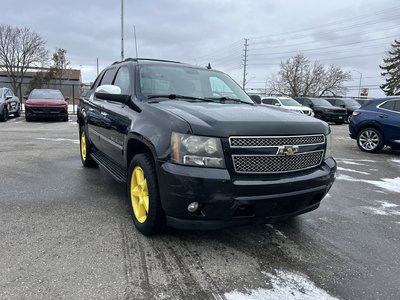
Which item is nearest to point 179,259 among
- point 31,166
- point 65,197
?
point 65,197

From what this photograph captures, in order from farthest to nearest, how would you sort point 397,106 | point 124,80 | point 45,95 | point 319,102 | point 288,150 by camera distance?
point 319,102, point 45,95, point 397,106, point 124,80, point 288,150

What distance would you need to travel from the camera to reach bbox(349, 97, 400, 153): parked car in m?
9.63

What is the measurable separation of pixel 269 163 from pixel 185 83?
186 centimetres

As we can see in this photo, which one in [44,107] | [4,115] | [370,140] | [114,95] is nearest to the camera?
[114,95]

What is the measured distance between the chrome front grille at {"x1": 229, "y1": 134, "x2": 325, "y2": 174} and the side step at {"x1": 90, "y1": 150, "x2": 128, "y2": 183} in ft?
5.22

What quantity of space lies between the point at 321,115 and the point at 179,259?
69.9ft

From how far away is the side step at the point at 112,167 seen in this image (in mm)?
4242

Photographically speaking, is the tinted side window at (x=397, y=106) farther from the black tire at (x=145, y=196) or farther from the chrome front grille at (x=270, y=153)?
the black tire at (x=145, y=196)

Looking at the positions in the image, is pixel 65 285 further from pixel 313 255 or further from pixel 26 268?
pixel 313 255

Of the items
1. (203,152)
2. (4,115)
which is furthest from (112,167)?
(4,115)

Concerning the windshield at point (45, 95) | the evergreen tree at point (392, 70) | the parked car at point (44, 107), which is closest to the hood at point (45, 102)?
the parked car at point (44, 107)

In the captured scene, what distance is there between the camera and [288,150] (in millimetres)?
3213

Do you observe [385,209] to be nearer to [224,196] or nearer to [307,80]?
[224,196]

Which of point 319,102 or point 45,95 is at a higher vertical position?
point 45,95
